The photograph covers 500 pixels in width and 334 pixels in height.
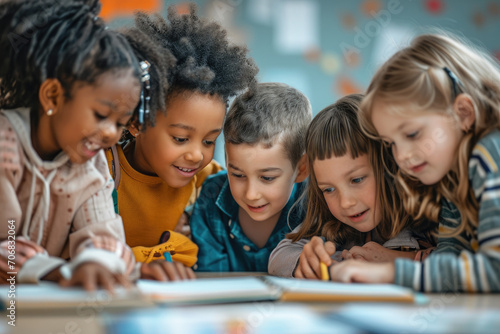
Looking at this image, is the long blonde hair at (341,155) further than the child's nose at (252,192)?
No

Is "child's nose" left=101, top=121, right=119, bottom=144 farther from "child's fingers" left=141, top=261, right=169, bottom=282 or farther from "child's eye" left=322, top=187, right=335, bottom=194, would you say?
"child's eye" left=322, top=187, right=335, bottom=194

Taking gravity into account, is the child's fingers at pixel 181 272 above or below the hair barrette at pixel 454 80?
below

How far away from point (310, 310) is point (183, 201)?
862 millimetres

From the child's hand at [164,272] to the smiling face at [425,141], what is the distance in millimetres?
467

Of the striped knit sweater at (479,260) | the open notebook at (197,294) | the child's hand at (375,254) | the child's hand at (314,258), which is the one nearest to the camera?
the open notebook at (197,294)

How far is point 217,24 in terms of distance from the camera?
1.33 m

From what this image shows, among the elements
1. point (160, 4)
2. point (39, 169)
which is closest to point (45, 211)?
point (39, 169)

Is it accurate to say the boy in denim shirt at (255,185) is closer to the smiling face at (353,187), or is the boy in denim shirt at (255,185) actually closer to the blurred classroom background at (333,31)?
the smiling face at (353,187)

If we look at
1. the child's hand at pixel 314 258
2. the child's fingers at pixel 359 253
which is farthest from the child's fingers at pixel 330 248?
the child's fingers at pixel 359 253

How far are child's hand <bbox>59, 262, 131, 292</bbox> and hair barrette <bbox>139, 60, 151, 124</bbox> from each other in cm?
40

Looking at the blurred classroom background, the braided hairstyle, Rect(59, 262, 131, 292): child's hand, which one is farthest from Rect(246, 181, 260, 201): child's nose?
the blurred classroom background

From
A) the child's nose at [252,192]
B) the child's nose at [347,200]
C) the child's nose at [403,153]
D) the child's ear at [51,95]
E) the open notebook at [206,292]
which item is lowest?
the open notebook at [206,292]

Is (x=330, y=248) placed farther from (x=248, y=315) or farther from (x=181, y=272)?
(x=248, y=315)

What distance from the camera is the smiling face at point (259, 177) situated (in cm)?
131
